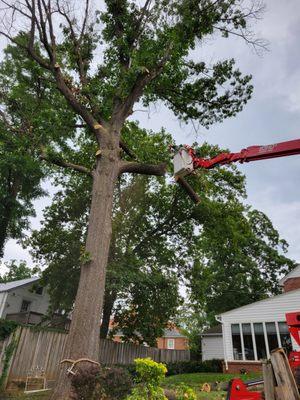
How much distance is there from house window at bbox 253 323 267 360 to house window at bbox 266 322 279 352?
12.9 inches

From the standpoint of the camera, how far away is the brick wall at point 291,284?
23.6 m

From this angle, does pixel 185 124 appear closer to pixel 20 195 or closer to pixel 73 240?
pixel 73 240

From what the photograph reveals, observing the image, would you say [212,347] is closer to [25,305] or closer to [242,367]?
[242,367]

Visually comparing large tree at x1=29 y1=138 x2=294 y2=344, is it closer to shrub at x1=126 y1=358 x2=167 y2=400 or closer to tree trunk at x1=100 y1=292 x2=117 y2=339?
tree trunk at x1=100 y1=292 x2=117 y2=339

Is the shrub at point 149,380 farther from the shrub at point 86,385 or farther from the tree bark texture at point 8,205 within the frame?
the tree bark texture at point 8,205

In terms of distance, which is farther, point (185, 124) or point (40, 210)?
point (40, 210)

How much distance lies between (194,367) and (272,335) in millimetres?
7422

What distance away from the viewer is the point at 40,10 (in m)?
7.91

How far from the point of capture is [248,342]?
17375mm

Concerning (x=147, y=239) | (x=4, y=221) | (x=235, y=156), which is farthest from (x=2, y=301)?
(x=235, y=156)

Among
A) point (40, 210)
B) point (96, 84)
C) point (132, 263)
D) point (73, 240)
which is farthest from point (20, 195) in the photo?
point (96, 84)

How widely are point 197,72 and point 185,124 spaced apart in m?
1.70

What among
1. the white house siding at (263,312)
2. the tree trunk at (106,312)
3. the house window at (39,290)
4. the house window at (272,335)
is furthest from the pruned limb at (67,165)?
the house window at (39,290)

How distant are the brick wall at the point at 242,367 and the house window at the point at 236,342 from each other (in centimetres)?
36
